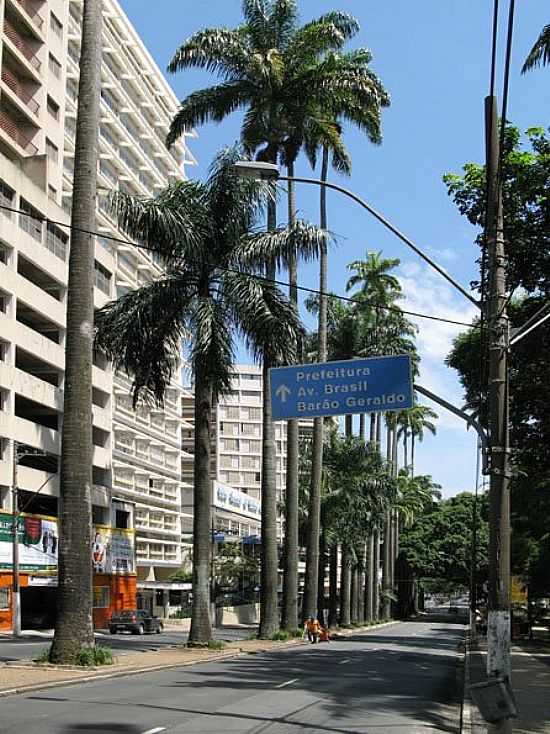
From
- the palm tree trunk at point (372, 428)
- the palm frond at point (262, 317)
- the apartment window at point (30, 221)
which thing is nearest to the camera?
the palm frond at point (262, 317)

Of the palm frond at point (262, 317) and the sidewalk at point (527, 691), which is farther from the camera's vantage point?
the palm frond at point (262, 317)

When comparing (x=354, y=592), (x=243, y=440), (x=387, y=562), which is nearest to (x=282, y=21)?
(x=354, y=592)

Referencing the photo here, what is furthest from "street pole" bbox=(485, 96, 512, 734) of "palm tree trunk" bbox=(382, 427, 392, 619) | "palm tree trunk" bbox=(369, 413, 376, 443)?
"palm tree trunk" bbox=(382, 427, 392, 619)

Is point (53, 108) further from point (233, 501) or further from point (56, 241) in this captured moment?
point (233, 501)

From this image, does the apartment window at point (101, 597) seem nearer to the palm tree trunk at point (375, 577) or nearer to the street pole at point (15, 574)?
the street pole at point (15, 574)

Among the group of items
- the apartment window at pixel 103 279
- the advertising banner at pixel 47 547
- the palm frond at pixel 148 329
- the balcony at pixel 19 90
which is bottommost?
the advertising banner at pixel 47 547

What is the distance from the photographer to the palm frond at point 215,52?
4031 centimetres

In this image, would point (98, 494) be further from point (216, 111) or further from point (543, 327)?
point (543, 327)

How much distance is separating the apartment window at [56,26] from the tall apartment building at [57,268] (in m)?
0.13

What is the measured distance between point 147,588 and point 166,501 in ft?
56.1

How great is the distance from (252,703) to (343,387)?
5431 millimetres

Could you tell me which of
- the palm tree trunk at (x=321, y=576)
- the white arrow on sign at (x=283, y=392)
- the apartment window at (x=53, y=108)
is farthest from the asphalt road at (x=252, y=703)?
the apartment window at (x=53, y=108)

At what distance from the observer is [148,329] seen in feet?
104

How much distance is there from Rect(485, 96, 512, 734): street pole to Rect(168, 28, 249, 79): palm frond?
28847 mm
